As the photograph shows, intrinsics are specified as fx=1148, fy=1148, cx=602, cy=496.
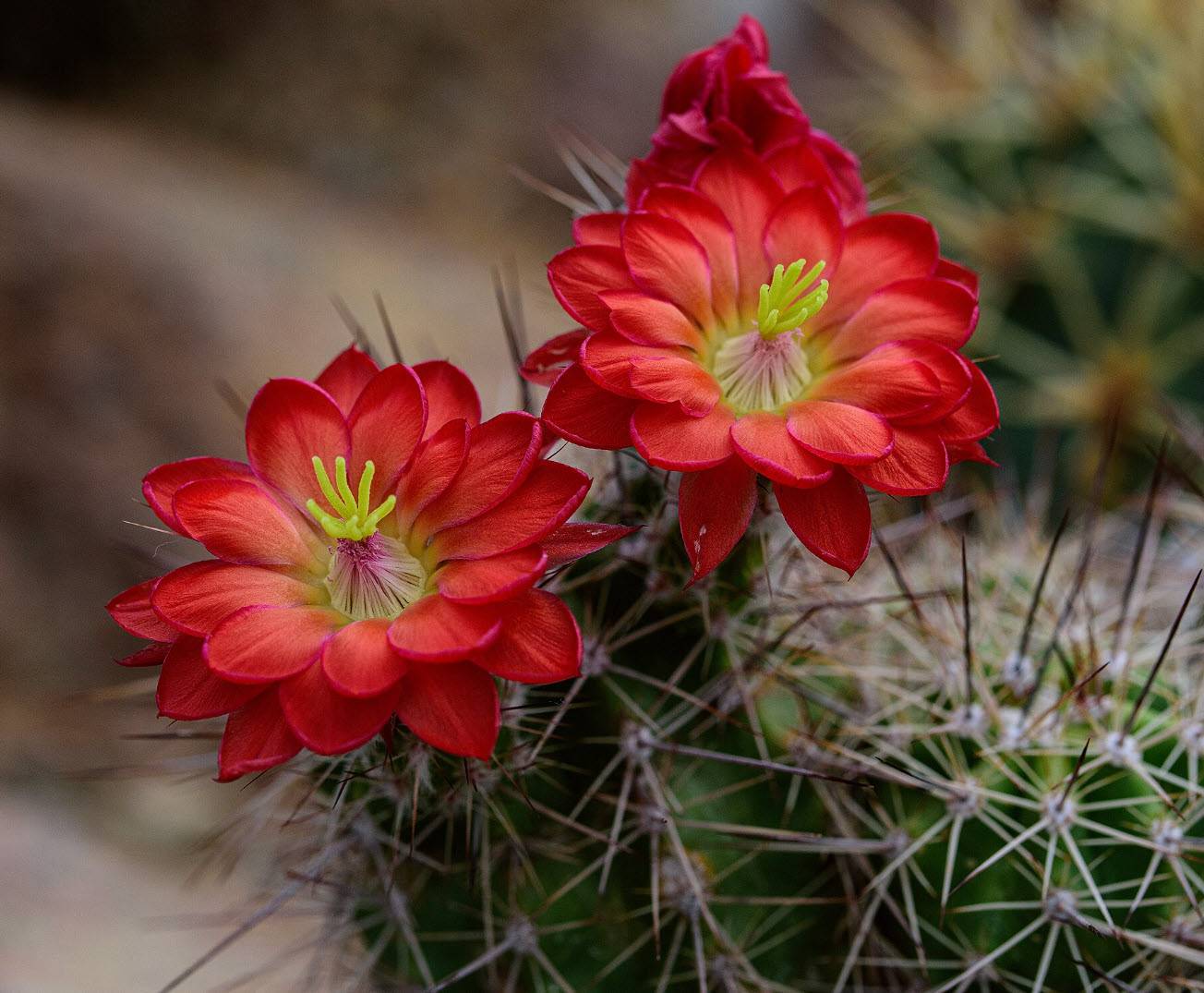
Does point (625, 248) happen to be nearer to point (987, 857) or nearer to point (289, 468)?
point (289, 468)

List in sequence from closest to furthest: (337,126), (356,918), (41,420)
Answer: (356,918)
(41,420)
(337,126)

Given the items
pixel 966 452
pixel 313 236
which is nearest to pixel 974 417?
pixel 966 452

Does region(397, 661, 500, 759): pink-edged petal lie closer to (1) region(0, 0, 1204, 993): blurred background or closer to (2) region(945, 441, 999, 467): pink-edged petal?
(2) region(945, 441, 999, 467): pink-edged petal

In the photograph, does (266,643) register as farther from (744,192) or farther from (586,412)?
(744,192)

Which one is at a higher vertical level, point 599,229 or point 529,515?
point 599,229

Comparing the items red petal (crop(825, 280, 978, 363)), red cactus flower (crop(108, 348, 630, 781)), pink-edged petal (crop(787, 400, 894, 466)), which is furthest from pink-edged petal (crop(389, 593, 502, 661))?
red petal (crop(825, 280, 978, 363))

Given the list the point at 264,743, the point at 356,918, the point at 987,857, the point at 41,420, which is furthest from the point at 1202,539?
the point at 41,420
